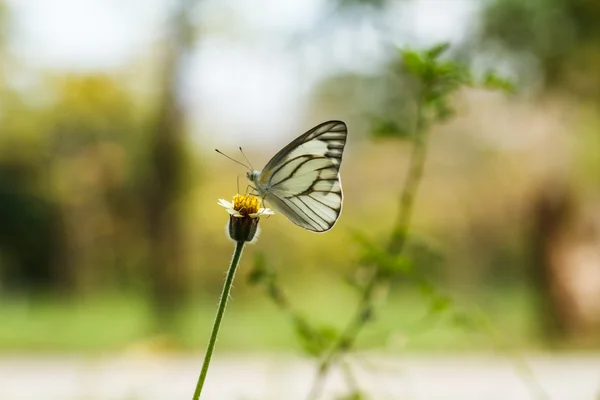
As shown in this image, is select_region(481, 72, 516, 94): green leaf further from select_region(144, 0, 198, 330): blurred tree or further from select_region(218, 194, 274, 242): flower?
select_region(144, 0, 198, 330): blurred tree

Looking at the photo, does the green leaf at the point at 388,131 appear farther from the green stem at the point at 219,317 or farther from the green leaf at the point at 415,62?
the green stem at the point at 219,317

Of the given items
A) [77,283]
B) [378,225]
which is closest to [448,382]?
[378,225]

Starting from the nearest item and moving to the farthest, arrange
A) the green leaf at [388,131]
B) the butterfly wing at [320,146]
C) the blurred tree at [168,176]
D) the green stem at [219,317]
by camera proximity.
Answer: the green stem at [219,317] → the butterfly wing at [320,146] → the green leaf at [388,131] → the blurred tree at [168,176]

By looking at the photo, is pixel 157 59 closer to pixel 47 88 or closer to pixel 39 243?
pixel 47 88

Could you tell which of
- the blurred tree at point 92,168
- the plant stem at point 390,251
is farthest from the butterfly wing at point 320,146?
the blurred tree at point 92,168

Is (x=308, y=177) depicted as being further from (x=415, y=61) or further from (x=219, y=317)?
(x=219, y=317)

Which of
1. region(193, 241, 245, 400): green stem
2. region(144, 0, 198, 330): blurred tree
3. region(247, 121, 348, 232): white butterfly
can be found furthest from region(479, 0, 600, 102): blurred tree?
region(193, 241, 245, 400): green stem
